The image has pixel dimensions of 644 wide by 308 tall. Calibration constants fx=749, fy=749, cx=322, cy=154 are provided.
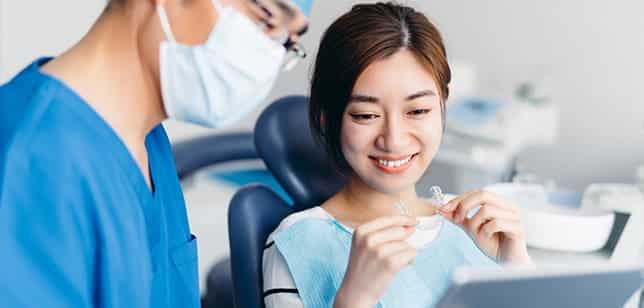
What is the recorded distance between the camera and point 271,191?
1.50 m

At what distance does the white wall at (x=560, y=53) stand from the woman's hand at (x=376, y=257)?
1.44m

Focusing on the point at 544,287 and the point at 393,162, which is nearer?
the point at 544,287

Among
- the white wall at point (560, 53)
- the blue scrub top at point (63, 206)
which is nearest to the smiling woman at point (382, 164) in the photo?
the blue scrub top at point (63, 206)

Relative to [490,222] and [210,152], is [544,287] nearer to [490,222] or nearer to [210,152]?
[490,222]

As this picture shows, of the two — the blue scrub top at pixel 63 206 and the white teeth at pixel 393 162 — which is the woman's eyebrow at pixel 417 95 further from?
the blue scrub top at pixel 63 206

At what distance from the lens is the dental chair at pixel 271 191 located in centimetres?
140

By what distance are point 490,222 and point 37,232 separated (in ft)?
2.39

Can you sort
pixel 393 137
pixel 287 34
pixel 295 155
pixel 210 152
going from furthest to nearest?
1. pixel 210 152
2. pixel 295 155
3. pixel 393 137
4. pixel 287 34

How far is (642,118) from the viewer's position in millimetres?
2273

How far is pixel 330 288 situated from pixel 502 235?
0.32 metres

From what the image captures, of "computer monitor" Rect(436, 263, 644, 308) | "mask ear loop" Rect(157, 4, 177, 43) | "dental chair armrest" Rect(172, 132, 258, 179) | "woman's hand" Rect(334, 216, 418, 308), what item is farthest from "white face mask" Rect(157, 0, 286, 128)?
"dental chair armrest" Rect(172, 132, 258, 179)

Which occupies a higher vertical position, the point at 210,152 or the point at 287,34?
the point at 287,34

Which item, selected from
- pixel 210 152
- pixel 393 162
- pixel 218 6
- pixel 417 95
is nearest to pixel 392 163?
pixel 393 162

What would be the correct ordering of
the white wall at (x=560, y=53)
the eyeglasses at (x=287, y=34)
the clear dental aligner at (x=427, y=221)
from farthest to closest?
the white wall at (x=560, y=53) < the clear dental aligner at (x=427, y=221) < the eyeglasses at (x=287, y=34)
